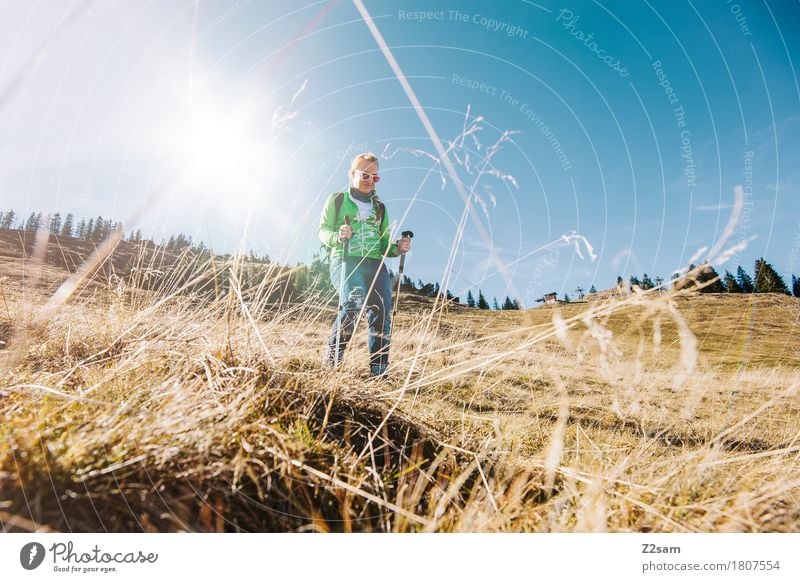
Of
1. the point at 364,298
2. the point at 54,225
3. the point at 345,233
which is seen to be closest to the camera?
the point at 54,225

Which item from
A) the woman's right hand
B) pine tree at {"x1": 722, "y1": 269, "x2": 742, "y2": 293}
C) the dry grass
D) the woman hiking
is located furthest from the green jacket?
pine tree at {"x1": 722, "y1": 269, "x2": 742, "y2": 293}

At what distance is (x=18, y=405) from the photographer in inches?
53.9

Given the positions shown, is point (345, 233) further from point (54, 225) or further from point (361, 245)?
point (54, 225)

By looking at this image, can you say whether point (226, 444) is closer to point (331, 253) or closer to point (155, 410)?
point (155, 410)

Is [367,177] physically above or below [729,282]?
above

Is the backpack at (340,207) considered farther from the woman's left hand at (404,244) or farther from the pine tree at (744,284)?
the pine tree at (744,284)

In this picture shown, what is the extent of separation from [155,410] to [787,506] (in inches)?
101

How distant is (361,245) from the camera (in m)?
3.64

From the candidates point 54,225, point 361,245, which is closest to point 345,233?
point 361,245
